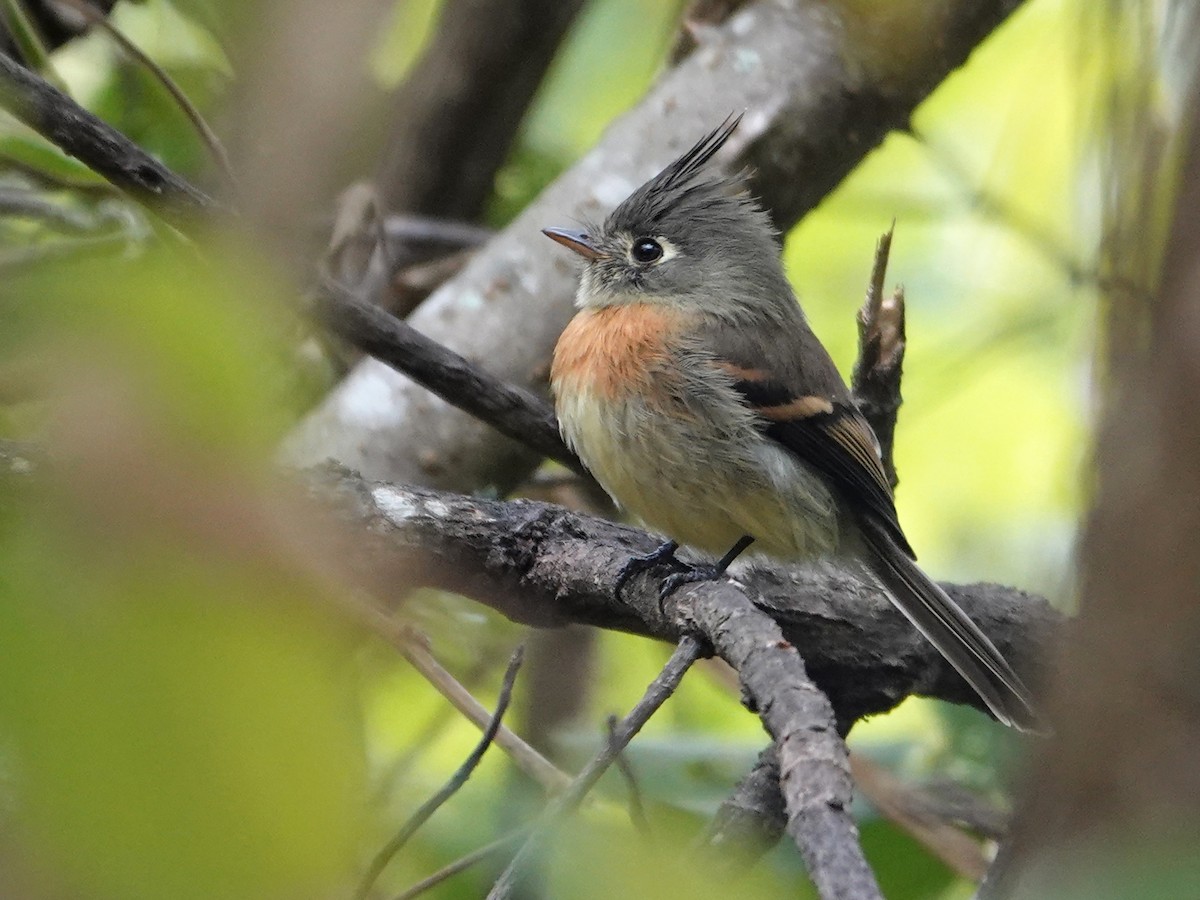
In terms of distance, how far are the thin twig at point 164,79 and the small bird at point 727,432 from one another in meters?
1.16

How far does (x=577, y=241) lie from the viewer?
4082mm

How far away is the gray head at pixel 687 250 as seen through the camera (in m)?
4.16

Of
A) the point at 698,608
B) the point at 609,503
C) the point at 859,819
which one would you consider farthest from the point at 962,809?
the point at 609,503

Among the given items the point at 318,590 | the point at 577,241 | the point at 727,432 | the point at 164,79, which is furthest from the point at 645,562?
the point at 318,590

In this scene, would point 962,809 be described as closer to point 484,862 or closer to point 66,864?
point 484,862

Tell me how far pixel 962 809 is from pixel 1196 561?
2.31 meters

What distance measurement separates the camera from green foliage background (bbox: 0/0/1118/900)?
29.2 inches

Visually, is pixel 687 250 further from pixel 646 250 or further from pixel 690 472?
pixel 690 472

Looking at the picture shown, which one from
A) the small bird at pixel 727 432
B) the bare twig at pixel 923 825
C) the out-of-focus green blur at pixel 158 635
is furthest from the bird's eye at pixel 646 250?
the out-of-focus green blur at pixel 158 635

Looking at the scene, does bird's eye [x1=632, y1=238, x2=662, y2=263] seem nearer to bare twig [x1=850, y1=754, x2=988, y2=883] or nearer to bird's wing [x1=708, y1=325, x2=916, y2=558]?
bird's wing [x1=708, y1=325, x2=916, y2=558]

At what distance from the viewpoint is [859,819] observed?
340 centimetres

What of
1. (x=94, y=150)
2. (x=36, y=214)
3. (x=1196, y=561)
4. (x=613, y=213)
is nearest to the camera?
(x=1196, y=561)

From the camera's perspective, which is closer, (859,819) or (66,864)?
(66,864)

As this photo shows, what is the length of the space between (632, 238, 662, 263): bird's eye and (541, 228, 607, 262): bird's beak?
0.20 meters
